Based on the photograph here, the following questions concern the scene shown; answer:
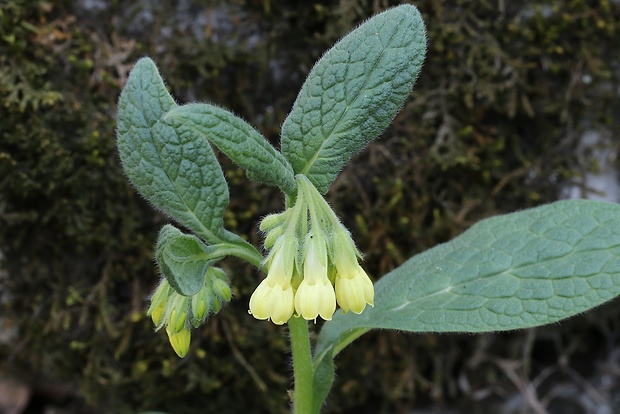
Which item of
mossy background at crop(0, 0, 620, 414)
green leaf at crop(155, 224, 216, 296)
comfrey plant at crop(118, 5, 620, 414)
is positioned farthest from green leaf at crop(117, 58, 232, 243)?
mossy background at crop(0, 0, 620, 414)

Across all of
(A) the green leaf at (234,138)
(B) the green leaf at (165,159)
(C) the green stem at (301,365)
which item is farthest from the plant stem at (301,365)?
(A) the green leaf at (234,138)

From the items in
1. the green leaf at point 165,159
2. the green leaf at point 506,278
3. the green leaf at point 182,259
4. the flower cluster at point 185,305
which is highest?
the green leaf at point 165,159

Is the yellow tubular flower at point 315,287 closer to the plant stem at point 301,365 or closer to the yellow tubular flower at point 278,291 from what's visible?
the yellow tubular flower at point 278,291

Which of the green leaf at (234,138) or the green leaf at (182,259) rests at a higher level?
the green leaf at (234,138)

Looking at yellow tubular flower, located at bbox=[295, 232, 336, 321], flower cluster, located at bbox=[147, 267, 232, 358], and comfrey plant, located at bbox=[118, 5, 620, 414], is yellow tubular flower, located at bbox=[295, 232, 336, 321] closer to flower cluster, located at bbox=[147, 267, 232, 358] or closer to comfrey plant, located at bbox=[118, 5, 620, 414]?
comfrey plant, located at bbox=[118, 5, 620, 414]

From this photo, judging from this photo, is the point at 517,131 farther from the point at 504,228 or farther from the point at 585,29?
the point at 504,228

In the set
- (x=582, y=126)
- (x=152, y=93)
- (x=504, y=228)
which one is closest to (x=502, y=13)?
(x=582, y=126)
